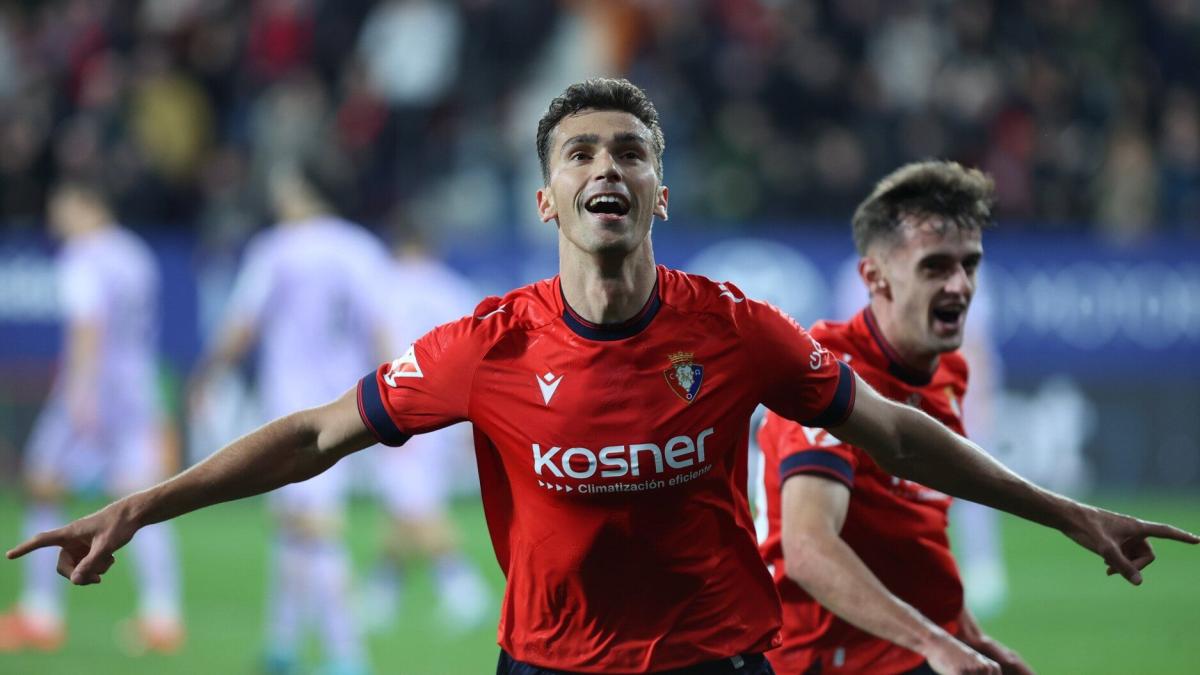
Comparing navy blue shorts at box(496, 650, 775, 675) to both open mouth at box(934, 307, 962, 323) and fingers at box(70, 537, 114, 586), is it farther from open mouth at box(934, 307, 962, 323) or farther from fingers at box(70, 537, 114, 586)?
open mouth at box(934, 307, 962, 323)

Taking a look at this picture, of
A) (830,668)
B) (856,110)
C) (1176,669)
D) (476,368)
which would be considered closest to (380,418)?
(476,368)

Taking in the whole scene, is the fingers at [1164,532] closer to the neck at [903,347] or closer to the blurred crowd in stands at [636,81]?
the neck at [903,347]

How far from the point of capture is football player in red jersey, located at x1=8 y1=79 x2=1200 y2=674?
12.7 feet

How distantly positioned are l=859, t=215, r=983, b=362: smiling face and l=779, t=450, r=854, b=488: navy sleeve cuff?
1.96ft

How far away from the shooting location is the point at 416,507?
1154cm

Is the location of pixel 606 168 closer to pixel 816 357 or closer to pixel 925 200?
pixel 816 357

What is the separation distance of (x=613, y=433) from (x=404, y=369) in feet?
1.84

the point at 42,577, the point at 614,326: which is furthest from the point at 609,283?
the point at 42,577

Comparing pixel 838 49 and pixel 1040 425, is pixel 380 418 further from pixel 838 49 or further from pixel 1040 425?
pixel 838 49

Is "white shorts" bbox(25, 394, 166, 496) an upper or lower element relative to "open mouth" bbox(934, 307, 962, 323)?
upper

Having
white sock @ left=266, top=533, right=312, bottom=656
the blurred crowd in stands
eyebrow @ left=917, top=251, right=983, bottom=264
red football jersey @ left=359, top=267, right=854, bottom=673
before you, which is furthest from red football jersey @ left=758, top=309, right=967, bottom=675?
the blurred crowd in stands

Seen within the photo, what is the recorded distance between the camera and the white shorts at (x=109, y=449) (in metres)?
10.4

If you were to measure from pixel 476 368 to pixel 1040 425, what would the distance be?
11.6 m

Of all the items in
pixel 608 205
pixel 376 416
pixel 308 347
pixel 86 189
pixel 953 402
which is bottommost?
pixel 376 416
